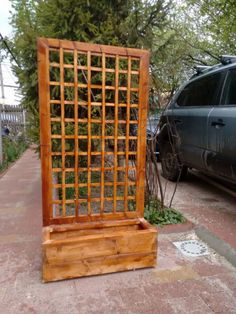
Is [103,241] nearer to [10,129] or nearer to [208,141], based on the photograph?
[208,141]

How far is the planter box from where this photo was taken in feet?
6.82

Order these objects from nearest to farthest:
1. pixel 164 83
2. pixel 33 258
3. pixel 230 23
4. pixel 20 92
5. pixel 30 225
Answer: pixel 33 258 → pixel 30 225 → pixel 164 83 → pixel 20 92 → pixel 230 23

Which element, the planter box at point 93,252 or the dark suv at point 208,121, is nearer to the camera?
the planter box at point 93,252

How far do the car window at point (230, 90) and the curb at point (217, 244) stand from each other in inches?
57.0

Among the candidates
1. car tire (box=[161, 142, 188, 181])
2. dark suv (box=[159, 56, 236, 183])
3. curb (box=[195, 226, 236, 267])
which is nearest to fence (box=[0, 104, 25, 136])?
car tire (box=[161, 142, 188, 181])

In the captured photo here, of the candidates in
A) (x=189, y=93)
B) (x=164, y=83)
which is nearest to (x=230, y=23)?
(x=189, y=93)

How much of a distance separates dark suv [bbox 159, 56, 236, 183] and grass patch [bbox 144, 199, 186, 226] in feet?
2.48

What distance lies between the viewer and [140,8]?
3.83 meters

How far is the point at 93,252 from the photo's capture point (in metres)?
2.16

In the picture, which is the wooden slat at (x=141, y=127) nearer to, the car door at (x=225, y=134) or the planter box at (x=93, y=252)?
the planter box at (x=93, y=252)

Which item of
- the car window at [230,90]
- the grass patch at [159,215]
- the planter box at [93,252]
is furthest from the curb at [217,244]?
the car window at [230,90]

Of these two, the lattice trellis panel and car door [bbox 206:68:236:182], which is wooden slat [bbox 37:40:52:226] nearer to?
the lattice trellis panel

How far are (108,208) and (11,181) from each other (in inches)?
98.7

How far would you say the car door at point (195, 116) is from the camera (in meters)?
3.66
